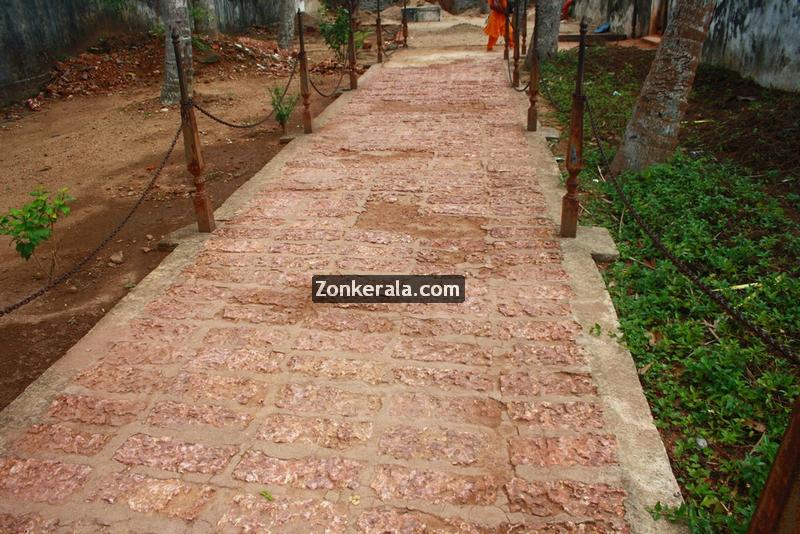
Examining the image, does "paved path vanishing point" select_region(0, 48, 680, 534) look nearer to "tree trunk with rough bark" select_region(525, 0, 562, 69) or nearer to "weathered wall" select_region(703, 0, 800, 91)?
"weathered wall" select_region(703, 0, 800, 91)

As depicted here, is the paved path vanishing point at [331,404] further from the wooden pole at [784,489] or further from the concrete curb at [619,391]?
the wooden pole at [784,489]

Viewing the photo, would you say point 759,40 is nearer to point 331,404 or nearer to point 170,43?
point 331,404

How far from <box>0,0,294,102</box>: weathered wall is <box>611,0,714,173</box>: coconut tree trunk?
10.0 meters

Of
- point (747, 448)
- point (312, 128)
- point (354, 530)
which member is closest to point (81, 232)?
point (312, 128)

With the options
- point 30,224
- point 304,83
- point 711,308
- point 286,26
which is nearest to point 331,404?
point 711,308

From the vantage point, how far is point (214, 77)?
Answer: 11914 millimetres

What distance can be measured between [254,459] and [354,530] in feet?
1.90

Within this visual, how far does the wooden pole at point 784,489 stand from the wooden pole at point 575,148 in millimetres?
2746

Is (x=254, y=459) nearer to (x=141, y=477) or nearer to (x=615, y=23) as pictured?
(x=141, y=477)

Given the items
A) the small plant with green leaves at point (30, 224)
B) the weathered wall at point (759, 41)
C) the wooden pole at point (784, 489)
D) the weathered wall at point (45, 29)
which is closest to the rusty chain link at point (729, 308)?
the wooden pole at point (784, 489)

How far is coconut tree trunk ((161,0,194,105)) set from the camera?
8.89 meters

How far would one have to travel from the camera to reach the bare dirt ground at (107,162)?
4.05 metres

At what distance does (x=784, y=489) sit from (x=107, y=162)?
743cm

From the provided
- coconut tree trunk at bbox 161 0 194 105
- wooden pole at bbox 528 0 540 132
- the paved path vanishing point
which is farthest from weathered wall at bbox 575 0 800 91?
coconut tree trunk at bbox 161 0 194 105
